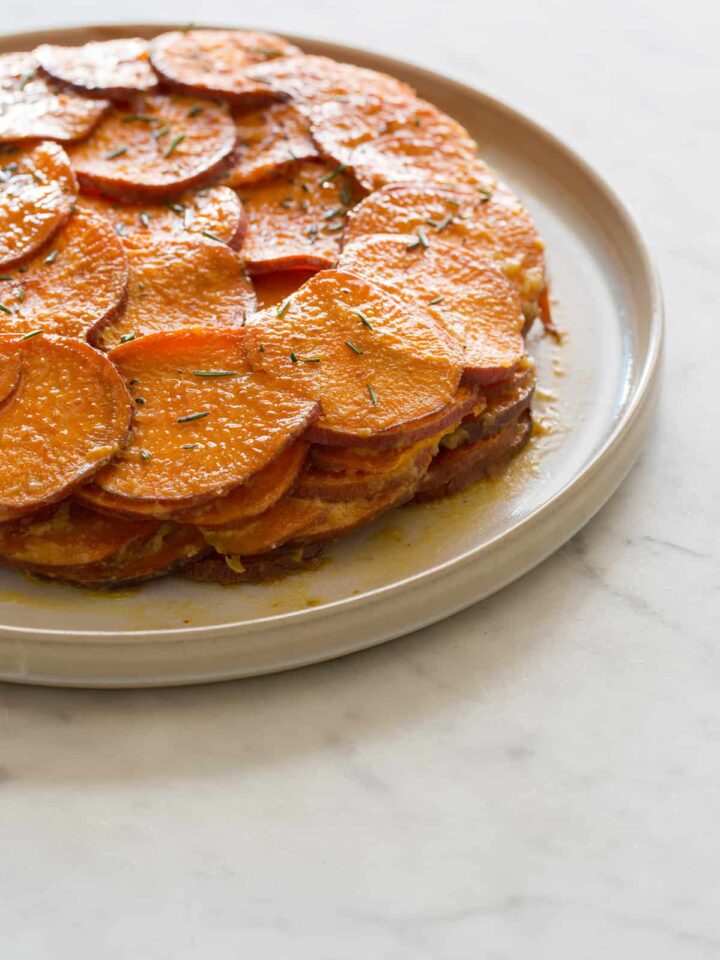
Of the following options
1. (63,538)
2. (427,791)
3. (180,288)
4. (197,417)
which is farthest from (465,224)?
(427,791)

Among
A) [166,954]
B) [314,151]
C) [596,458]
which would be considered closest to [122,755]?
[166,954]

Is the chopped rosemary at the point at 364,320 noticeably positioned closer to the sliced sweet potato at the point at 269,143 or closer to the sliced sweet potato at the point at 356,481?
the sliced sweet potato at the point at 356,481

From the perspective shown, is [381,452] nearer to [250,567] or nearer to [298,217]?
[250,567]

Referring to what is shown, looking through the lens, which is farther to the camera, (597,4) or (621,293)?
(597,4)

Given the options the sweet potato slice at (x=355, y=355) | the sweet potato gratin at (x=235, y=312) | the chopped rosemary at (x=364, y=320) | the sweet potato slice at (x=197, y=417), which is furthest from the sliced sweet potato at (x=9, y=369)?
the chopped rosemary at (x=364, y=320)

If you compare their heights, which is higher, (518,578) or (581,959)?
(518,578)

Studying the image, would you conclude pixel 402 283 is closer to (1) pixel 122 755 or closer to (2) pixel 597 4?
(1) pixel 122 755

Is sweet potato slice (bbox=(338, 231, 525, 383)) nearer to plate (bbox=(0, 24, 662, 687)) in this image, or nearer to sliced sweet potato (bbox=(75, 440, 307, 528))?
plate (bbox=(0, 24, 662, 687))

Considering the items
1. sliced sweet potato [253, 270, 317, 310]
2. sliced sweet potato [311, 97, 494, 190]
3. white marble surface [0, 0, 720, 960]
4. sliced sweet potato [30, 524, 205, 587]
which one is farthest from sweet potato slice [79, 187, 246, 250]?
white marble surface [0, 0, 720, 960]
